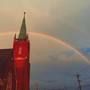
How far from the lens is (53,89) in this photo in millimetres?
121438

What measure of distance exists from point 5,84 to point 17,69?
3586 millimetres

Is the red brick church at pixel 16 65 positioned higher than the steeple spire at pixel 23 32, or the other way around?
the steeple spire at pixel 23 32

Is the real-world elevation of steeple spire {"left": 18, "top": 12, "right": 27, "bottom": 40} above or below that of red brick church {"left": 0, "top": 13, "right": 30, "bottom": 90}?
above

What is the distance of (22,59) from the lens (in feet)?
220

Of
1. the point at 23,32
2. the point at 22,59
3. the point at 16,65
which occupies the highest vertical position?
the point at 23,32

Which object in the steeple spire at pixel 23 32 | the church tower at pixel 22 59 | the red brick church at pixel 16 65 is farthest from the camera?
the steeple spire at pixel 23 32

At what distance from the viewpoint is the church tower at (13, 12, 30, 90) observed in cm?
6425

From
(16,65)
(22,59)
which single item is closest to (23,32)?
(22,59)

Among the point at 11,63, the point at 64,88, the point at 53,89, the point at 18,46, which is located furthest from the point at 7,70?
the point at 64,88

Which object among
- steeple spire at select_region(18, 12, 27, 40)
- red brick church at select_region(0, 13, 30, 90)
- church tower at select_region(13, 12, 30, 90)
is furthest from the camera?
steeple spire at select_region(18, 12, 27, 40)

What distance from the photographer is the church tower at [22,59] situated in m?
64.2

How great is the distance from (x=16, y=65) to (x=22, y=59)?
1.74 meters

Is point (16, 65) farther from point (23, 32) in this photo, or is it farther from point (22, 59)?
point (23, 32)

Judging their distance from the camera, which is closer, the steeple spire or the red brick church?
the red brick church
